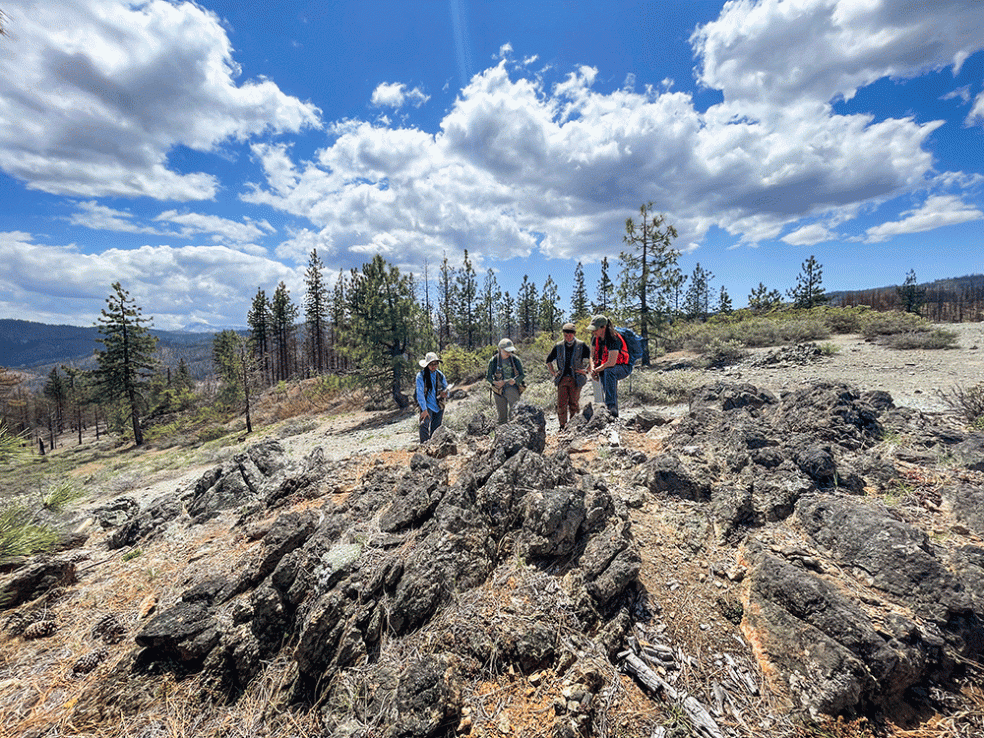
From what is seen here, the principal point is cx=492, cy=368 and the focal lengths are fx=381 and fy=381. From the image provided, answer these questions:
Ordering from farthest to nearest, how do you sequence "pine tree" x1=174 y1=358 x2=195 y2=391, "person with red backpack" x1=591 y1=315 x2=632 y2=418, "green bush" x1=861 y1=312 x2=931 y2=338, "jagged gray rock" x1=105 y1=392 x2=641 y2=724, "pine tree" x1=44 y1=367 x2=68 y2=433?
1. "pine tree" x1=44 y1=367 x2=68 y2=433
2. "pine tree" x1=174 y1=358 x2=195 y2=391
3. "green bush" x1=861 y1=312 x2=931 y2=338
4. "person with red backpack" x1=591 y1=315 x2=632 y2=418
5. "jagged gray rock" x1=105 y1=392 x2=641 y2=724

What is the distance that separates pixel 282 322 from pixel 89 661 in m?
49.0

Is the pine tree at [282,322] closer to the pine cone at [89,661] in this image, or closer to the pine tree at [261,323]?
the pine tree at [261,323]

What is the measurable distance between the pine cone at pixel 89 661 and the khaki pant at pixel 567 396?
6343mm

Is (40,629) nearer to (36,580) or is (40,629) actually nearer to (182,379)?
(36,580)

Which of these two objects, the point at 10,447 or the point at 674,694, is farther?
the point at 10,447

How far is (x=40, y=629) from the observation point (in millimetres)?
3662

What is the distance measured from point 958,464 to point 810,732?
3737 mm

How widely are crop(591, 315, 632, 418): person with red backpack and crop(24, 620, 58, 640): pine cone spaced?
7388 mm

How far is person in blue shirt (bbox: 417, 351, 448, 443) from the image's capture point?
7124 millimetres

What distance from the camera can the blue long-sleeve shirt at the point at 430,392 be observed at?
7.16 meters

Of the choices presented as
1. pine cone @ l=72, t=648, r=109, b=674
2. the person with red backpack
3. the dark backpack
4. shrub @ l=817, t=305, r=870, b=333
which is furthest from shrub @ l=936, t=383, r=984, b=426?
shrub @ l=817, t=305, r=870, b=333

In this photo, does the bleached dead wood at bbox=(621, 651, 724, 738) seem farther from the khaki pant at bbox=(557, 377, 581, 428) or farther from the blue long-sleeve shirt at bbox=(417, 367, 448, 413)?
the blue long-sleeve shirt at bbox=(417, 367, 448, 413)

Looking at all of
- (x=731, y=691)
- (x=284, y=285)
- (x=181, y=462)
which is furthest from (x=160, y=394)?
(x=731, y=691)

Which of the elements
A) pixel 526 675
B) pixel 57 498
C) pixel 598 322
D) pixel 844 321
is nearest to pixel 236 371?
pixel 57 498
